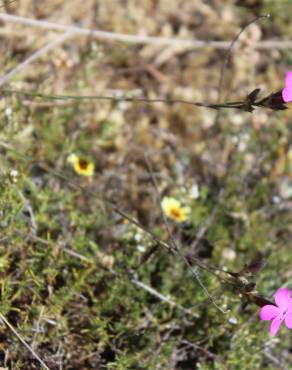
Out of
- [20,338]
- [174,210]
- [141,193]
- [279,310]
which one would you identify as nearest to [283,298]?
[279,310]

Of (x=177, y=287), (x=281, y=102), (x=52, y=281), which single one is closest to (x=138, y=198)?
(x=177, y=287)

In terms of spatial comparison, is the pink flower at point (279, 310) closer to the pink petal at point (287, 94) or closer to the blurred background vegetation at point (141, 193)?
the blurred background vegetation at point (141, 193)

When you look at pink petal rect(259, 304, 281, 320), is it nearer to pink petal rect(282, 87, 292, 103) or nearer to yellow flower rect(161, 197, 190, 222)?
pink petal rect(282, 87, 292, 103)

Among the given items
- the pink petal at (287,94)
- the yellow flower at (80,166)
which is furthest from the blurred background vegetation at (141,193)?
the pink petal at (287,94)

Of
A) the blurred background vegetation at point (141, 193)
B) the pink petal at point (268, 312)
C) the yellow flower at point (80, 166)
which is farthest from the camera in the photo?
the yellow flower at point (80, 166)

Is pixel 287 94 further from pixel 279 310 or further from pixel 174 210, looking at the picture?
pixel 174 210
